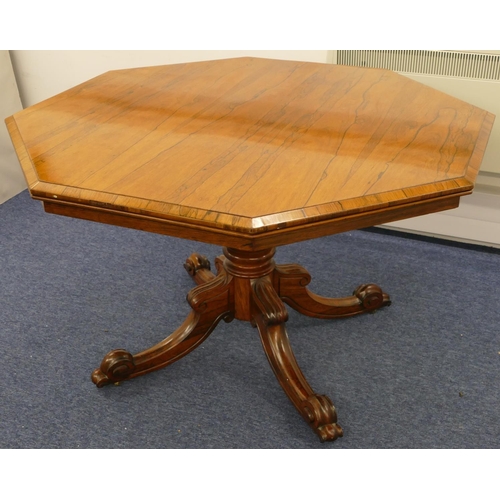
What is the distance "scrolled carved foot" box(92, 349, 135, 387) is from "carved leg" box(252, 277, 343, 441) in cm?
39

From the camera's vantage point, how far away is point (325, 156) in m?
1.36

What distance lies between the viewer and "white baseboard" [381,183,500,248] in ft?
7.71

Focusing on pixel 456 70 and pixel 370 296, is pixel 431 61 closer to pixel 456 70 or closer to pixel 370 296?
pixel 456 70

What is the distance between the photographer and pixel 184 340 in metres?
1.78

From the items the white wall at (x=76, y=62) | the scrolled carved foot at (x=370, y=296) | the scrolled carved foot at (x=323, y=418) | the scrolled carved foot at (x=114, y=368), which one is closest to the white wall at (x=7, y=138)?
the white wall at (x=76, y=62)

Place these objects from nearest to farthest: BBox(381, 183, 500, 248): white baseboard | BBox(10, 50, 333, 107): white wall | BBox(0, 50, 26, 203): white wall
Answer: BBox(381, 183, 500, 248): white baseboard < BBox(10, 50, 333, 107): white wall < BBox(0, 50, 26, 203): white wall

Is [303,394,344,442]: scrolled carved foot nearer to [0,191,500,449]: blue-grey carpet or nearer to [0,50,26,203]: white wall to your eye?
[0,191,500,449]: blue-grey carpet

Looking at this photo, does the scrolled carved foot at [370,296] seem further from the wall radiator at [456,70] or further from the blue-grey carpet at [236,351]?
the wall radiator at [456,70]

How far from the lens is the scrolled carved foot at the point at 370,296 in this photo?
2012 mm

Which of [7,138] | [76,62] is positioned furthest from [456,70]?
[7,138]

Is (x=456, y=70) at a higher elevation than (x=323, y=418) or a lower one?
higher

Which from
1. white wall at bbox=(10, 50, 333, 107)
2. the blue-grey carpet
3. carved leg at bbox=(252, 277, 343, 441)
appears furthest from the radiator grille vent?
carved leg at bbox=(252, 277, 343, 441)

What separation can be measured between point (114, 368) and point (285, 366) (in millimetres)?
487
